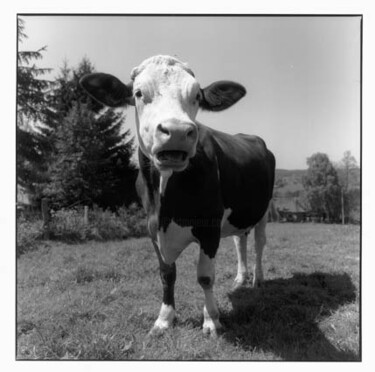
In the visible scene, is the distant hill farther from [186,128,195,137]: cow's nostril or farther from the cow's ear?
[186,128,195,137]: cow's nostril

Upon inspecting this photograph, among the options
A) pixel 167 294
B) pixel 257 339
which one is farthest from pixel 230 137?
pixel 257 339

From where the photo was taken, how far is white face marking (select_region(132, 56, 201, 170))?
2.30 m

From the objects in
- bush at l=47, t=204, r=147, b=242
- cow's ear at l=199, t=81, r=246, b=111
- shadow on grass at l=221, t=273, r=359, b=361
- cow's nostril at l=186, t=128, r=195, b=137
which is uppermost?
cow's ear at l=199, t=81, r=246, b=111

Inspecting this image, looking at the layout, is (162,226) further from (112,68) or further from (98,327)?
(112,68)

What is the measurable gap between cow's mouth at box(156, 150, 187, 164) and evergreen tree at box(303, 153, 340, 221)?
1.83 m

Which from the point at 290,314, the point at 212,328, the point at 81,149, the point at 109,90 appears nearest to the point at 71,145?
the point at 81,149

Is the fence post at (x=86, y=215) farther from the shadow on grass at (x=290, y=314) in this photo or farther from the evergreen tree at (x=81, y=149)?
the shadow on grass at (x=290, y=314)

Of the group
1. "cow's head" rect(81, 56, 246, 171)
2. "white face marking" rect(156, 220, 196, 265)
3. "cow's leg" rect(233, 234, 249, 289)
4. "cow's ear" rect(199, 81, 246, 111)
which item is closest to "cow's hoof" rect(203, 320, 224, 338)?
"white face marking" rect(156, 220, 196, 265)

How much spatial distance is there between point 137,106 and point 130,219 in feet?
6.47

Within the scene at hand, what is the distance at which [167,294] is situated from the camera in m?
3.45

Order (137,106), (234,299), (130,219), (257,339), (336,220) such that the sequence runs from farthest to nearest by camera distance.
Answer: (130,219)
(234,299)
(336,220)
(257,339)
(137,106)

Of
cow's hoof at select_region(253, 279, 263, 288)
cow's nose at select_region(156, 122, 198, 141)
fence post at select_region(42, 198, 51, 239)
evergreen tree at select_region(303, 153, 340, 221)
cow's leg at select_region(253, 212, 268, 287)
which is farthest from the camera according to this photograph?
cow's leg at select_region(253, 212, 268, 287)

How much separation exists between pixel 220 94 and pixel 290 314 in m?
2.35

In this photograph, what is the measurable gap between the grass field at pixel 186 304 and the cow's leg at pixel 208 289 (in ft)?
0.41
